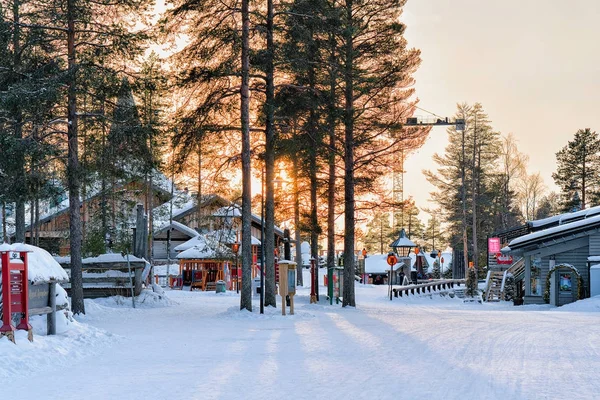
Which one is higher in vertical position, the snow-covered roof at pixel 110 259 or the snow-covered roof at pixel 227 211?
the snow-covered roof at pixel 227 211

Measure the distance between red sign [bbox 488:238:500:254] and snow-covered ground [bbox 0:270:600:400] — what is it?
32959 mm

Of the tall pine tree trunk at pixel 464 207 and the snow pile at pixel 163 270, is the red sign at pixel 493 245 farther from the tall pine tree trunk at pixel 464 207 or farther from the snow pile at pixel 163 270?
the snow pile at pixel 163 270

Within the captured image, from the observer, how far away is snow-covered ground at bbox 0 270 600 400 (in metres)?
10.2

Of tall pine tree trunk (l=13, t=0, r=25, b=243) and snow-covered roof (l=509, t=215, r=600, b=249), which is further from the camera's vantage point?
snow-covered roof (l=509, t=215, r=600, b=249)

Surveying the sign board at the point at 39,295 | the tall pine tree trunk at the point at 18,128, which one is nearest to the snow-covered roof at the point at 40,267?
the sign board at the point at 39,295

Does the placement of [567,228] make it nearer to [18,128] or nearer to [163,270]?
[18,128]

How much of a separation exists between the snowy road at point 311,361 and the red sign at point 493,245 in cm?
3338

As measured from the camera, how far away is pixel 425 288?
4766cm

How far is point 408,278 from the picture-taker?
60.3 meters

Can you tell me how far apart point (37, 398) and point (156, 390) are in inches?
56.7

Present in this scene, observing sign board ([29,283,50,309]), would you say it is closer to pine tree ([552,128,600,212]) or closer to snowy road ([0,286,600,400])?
snowy road ([0,286,600,400])

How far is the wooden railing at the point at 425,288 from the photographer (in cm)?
4309

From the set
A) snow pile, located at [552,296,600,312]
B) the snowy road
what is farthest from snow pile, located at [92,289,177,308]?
snow pile, located at [552,296,600,312]

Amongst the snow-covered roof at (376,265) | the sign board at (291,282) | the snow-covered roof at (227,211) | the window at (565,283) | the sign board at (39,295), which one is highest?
Answer: the snow-covered roof at (227,211)
